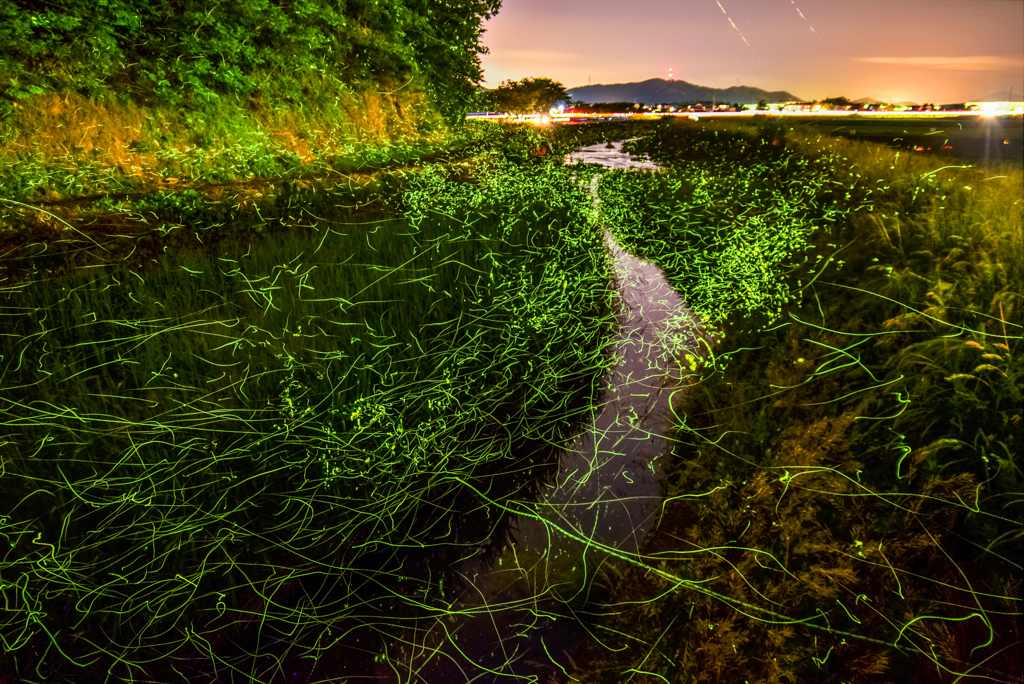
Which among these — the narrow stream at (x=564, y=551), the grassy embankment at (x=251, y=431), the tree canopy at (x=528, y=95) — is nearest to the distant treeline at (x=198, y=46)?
the grassy embankment at (x=251, y=431)

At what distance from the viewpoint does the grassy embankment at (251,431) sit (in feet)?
9.70

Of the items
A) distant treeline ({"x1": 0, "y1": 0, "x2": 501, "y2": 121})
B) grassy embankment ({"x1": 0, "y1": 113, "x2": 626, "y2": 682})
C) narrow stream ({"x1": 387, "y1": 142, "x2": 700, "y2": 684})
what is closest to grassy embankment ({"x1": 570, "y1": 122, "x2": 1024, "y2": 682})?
narrow stream ({"x1": 387, "y1": 142, "x2": 700, "y2": 684})

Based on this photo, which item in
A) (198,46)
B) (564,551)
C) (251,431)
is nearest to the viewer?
(564,551)

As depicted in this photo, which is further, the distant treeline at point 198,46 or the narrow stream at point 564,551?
the distant treeline at point 198,46

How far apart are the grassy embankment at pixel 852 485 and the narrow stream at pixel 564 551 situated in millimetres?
207

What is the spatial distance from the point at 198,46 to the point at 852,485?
13341 millimetres

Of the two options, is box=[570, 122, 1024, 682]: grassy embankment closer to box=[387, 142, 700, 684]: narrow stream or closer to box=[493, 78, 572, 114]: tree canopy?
box=[387, 142, 700, 684]: narrow stream

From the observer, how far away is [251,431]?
157 inches

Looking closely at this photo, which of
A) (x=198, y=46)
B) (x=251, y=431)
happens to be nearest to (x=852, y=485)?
(x=251, y=431)

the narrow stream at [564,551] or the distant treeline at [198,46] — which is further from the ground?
the distant treeline at [198,46]

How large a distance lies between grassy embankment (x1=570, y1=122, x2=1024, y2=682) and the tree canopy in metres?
57.2

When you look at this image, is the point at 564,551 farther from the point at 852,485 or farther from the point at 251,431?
the point at 251,431

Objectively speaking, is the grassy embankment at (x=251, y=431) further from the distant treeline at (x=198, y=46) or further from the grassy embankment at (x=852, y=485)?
the distant treeline at (x=198, y=46)

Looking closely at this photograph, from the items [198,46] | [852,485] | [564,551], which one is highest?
[198,46]
